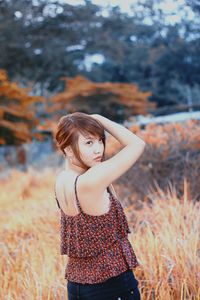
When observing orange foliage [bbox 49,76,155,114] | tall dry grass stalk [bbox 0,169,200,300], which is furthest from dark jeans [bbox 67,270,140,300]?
orange foliage [bbox 49,76,155,114]

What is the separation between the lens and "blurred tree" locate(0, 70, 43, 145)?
11.9 metres

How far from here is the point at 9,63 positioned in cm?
1705

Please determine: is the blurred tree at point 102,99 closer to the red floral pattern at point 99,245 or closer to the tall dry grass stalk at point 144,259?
the tall dry grass stalk at point 144,259

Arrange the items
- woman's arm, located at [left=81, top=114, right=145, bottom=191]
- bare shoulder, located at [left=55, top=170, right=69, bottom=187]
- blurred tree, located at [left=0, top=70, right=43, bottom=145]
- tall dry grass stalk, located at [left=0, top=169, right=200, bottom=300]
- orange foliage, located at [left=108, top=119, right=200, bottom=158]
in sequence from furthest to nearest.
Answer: blurred tree, located at [left=0, top=70, right=43, bottom=145] < orange foliage, located at [left=108, top=119, right=200, bottom=158] < tall dry grass stalk, located at [left=0, top=169, right=200, bottom=300] < bare shoulder, located at [left=55, top=170, right=69, bottom=187] < woman's arm, located at [left=81, top=114, right=145, bottom=191]

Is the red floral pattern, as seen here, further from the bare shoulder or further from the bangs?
the bangs

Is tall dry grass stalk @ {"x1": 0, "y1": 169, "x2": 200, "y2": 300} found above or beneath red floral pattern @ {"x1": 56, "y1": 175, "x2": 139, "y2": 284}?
beneath

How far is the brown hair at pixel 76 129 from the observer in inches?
76.3

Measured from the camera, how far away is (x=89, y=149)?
194 centimetres

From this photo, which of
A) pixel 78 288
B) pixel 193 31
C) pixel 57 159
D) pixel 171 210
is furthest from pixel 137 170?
pixel 57 159

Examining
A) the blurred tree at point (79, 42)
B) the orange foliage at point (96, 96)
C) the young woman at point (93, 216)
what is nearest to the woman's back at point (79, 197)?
the young woman at point (93, 216)

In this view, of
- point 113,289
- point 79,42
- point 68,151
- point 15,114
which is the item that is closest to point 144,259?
point 113,289

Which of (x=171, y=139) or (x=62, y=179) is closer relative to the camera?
(x=62, y=179)

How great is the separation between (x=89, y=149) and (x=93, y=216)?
27cm

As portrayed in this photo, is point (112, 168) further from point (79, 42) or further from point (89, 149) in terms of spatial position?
point (79, 42)
